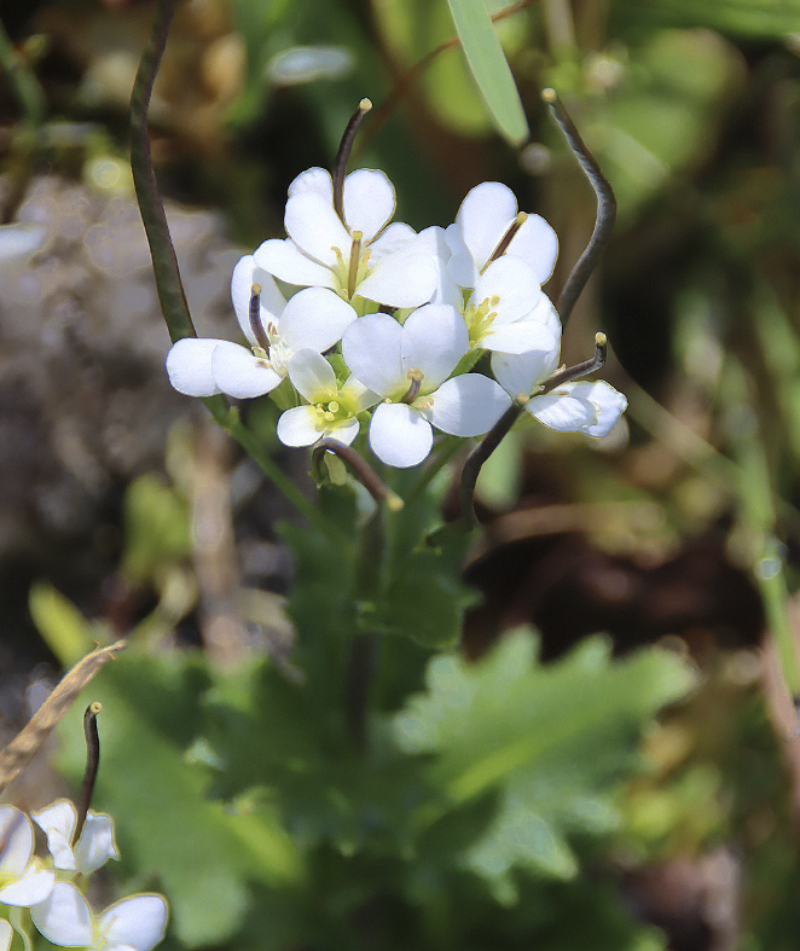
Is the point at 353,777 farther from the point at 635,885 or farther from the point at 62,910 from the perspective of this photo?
the point at 635,885

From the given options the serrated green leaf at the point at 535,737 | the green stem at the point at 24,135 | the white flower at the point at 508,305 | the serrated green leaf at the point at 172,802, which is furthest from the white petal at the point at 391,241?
the green stem at the point at 24,135

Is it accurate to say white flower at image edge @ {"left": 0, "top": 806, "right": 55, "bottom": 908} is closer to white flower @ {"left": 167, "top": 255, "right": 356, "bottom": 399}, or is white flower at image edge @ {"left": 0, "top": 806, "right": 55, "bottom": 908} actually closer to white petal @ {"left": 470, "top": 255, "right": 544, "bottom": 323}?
white flower @ {"left": 167, "top": 255, "right": 356, "bottom": 399}

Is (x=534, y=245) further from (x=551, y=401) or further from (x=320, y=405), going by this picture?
(x=320, y=405)

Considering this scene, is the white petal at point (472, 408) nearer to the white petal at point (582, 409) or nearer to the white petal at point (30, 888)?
the white petal at point (582, 409)

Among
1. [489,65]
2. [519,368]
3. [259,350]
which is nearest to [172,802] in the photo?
[259,350]

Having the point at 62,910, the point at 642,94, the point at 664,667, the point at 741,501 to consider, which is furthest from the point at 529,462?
the point at 62,910

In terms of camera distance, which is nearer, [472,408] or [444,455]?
[472,408]

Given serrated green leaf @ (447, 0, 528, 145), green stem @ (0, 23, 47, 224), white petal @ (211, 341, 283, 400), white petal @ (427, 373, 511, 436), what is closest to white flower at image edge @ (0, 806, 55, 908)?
white petal @ (211, 341, 283, 400)
